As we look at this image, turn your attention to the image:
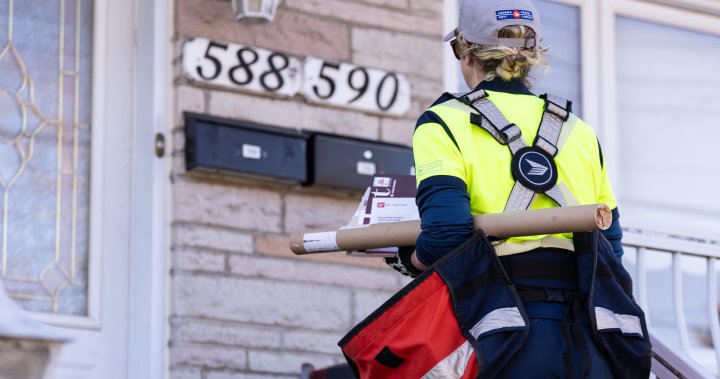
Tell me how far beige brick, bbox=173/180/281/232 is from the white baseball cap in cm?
218

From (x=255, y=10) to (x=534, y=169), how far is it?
2.51 meters

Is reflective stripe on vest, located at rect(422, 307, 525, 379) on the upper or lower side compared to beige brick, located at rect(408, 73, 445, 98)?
lower

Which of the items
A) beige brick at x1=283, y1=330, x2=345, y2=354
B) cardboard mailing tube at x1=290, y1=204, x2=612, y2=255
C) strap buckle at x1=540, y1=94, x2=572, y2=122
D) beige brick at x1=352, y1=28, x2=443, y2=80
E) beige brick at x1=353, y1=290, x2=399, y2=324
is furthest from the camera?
beige brick at x1=352, y1=28, x2=443, y2=80

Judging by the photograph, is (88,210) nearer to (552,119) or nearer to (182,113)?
(182,113)

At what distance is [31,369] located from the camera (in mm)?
3965

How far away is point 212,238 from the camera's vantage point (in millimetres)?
6355

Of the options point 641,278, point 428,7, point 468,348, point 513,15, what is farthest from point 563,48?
point 468,348

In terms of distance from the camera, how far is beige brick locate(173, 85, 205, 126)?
6359 millimetres

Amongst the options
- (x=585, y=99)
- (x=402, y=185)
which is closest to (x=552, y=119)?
(x=402, y=185)

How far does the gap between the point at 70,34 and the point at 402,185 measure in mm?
2391

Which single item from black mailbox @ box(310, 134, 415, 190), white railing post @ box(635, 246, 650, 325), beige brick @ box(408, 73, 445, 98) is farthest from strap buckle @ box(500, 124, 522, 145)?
beige brick @ box(408, 73, 445, 98)

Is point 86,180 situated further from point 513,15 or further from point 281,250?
point 513,15

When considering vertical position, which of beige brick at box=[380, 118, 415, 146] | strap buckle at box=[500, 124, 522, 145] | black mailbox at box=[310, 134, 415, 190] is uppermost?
beige brick at box=[380, 118, 415, 146]

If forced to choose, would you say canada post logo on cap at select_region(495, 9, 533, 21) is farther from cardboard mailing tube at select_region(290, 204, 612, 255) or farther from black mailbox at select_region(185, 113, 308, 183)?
black mailbox at select_region(185, 113, 308, 183)
